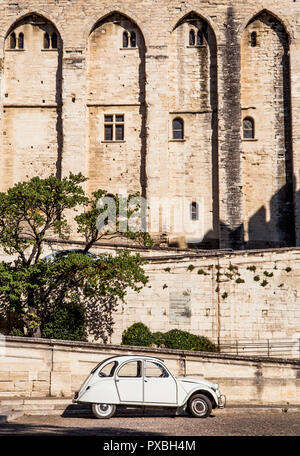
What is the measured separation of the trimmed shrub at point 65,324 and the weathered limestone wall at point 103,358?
319 cm

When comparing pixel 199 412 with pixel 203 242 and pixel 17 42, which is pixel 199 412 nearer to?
pixel 203 242

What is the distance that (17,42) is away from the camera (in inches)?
1315

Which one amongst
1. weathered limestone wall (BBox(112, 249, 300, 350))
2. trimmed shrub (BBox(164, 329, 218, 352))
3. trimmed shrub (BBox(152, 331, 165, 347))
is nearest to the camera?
trimmed shrub (BBox(164, 329, 218, 352))

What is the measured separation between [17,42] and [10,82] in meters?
2.34

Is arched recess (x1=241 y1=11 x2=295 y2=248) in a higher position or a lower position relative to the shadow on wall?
higher

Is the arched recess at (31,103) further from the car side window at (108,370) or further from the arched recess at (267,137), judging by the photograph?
the car side window at (108,370)

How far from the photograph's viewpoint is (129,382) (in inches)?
555

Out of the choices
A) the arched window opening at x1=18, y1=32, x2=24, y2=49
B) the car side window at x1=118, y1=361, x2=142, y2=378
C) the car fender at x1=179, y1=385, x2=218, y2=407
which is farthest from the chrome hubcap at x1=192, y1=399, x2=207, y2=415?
the arched window opening at x1=18, y1=32, x2=24, y2=49

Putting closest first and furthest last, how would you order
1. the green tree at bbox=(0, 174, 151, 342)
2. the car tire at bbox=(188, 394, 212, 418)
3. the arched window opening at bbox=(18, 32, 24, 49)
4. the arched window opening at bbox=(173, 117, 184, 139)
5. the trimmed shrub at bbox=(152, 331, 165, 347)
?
the car tire at bbox=(188, 394, 212, 418) < the green tree at bbox=(0, 174, 151, 342) < the trimmed shrub at bbox=(152, 331, 165, 347) < the arched window opening at bbox=(173, 117, 184, 139) < the arched window opening at bbox=(18, 32, 24, 49)

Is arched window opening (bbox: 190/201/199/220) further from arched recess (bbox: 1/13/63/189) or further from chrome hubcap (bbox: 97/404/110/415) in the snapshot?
chrome hubcap (bbox: 97/404/110/415)

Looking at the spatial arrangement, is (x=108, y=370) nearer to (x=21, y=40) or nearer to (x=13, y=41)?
(x=21, y=40)

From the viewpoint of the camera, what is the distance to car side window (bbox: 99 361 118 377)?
14.1 meters

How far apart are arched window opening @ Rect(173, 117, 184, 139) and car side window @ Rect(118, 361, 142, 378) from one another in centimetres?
2024
